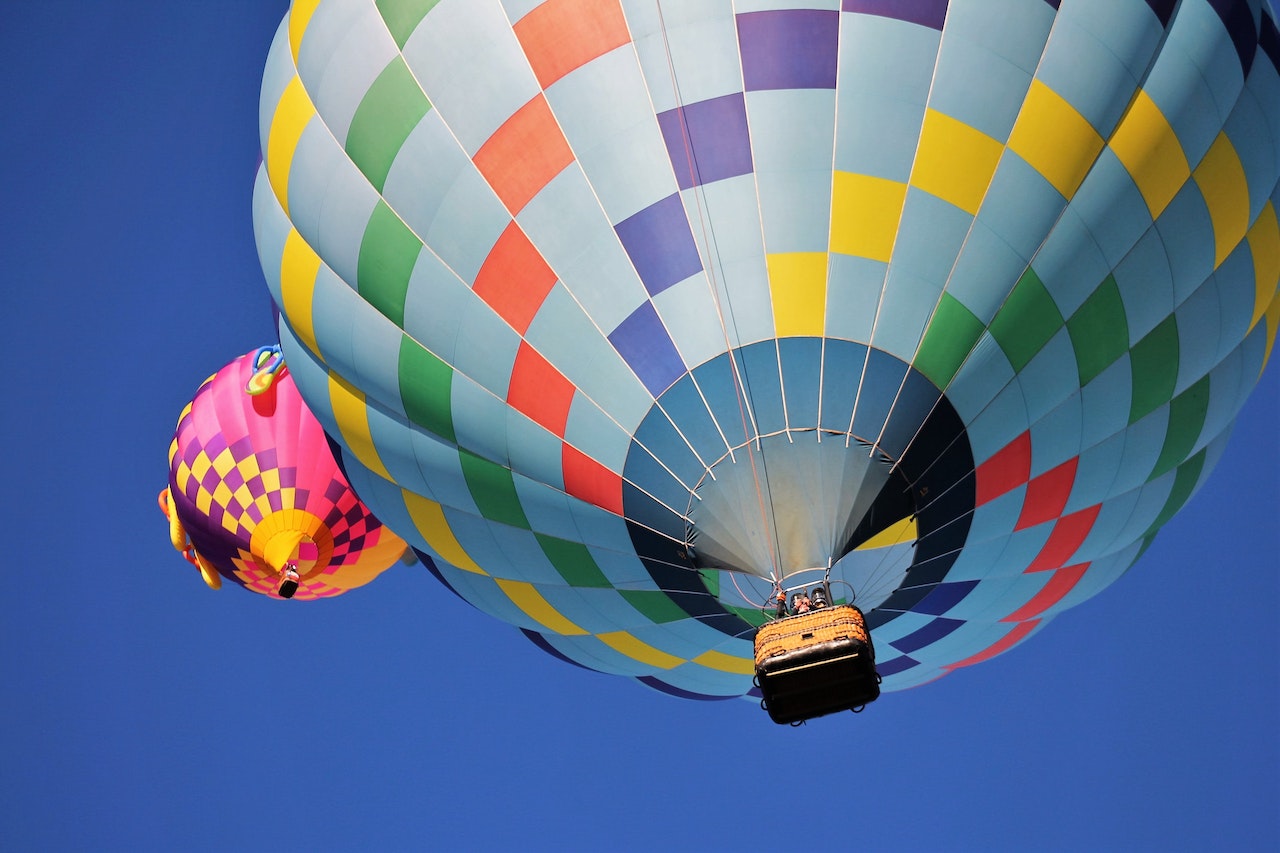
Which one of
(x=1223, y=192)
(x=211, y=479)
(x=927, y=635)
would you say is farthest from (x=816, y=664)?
(x=211, y=479)

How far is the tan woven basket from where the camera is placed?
6316 millimetres

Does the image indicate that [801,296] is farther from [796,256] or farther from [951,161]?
[951,161]

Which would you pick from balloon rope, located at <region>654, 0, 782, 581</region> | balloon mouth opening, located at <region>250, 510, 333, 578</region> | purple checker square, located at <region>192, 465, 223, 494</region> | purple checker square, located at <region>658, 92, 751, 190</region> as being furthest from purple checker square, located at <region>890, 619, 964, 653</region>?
purple checker square, located at <region>192, 465, 223, 494</region>

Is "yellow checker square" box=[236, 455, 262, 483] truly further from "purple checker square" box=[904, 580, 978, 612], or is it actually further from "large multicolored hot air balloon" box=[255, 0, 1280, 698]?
"purple checker square" box=[904, 580, 978, 612]

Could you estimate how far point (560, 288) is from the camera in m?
7.02

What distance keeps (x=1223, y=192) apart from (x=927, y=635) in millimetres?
3003

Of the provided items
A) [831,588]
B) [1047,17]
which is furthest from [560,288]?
[1047,17]

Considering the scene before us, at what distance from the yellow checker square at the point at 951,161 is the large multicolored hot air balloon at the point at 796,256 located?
0.7 inches

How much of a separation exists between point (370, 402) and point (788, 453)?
256 centimetres

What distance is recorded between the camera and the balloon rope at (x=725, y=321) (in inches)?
267

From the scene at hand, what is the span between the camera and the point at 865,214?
6.75m

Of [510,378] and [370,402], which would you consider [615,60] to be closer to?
[510,378]

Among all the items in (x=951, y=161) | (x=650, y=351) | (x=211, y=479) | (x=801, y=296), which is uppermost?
(x=211, y=479)

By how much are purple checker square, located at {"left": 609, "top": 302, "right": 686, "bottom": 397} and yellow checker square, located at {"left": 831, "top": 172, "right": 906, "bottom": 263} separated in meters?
0.85
